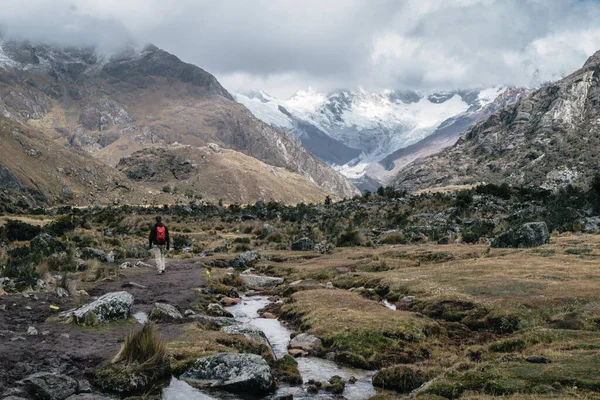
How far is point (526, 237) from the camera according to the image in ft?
126

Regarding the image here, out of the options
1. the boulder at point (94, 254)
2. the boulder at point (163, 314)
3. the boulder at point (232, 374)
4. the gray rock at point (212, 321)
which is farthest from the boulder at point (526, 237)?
the boulder at point (94, 254)

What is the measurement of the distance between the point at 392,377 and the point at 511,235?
28.9 m

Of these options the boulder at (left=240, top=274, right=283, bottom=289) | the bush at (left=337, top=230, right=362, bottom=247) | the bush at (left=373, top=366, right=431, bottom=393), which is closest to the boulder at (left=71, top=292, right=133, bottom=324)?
the bush at (left=373, top=366, right=431, bottom=393)

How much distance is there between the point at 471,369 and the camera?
13688 millimetres

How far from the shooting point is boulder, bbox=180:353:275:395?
44.5 ft

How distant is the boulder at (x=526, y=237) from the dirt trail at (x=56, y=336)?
85.6 feet

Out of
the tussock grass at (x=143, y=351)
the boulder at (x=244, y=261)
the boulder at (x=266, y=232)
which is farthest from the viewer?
the boulder at (x=266, y=232)

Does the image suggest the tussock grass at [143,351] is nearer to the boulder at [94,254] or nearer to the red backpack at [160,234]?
the red backpack at [160,234]

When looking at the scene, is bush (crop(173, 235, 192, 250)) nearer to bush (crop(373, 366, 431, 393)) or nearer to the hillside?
bush (crop(373, 366, 431, 393))

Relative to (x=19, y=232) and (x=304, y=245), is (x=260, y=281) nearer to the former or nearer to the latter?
(x=304, y=245)

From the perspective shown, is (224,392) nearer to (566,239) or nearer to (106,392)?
(106,392)

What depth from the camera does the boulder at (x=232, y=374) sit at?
1355 centimetres

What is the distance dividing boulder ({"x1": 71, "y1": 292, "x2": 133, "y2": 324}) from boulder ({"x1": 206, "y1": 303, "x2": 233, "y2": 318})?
4.82m

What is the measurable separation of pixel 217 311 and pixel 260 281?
10208 mm
